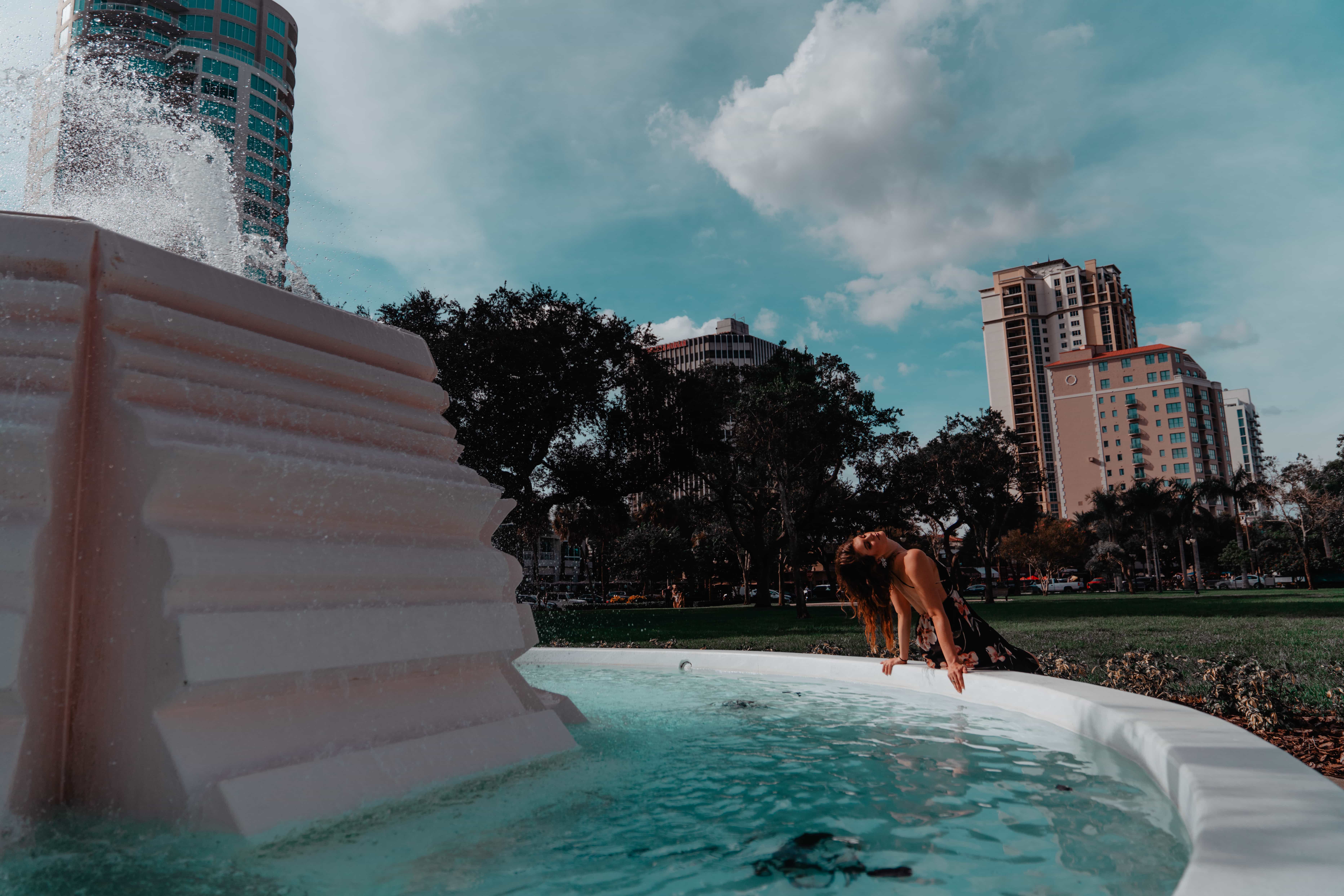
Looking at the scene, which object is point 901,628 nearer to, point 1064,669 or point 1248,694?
point 1064,669

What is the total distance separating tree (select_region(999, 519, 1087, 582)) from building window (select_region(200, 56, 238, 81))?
230 ft

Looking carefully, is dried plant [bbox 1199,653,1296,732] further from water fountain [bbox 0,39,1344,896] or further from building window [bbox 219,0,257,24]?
building window [bbox 219,0,257,24]

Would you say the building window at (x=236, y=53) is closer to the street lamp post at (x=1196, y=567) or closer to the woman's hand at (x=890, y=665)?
the woman's hand at (x=890, y=665)

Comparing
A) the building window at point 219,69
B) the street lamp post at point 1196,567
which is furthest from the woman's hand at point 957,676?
the building window at point 219,69

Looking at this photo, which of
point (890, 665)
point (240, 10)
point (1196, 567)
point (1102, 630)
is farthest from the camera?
point (240, 10)

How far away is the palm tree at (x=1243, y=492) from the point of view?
4972cm

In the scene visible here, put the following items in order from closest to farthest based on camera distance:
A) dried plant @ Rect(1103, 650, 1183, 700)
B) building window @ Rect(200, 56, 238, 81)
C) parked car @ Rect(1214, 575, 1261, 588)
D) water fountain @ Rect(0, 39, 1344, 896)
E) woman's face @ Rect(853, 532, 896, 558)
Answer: water fountain @ Rect(0, 39, 1344, 896) → dried plant @ Rect(1103, 650, 1183, 700) → woman's face @ Rect(853, 532, 896, 558) → building window @ Rect(200, 56, 238, 81) → parked car @ Rect(1214, 575, 1261, 588)

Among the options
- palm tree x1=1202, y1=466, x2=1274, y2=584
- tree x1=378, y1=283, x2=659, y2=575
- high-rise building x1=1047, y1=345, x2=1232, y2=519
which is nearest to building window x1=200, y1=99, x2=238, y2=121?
tree x1=378, y1=283, x2=659, y2=575

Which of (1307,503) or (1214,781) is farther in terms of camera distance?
(1307,503)

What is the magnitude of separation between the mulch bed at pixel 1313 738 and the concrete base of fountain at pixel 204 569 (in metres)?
3.83

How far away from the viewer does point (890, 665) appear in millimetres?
6832

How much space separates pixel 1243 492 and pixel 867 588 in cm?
6140

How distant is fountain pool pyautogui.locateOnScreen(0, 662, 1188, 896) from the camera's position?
2441 millimetres

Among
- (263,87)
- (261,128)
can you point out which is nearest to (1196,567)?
(261,128)
